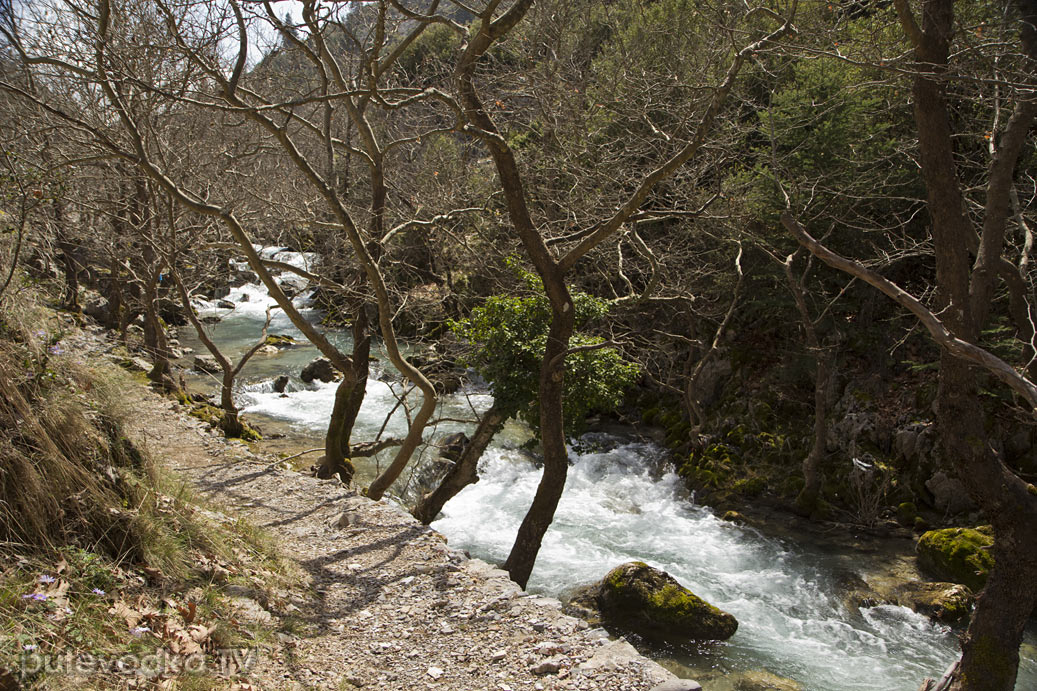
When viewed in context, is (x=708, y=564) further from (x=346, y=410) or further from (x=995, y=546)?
(x=346, y=410)

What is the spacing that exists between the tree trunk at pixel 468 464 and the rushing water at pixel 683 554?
1.07 m

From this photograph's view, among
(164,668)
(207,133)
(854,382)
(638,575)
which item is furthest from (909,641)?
(207,133)

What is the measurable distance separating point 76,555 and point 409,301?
6.42 m

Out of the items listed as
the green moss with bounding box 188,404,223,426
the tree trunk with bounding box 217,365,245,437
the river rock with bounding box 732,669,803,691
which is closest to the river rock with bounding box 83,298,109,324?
the green moss with bounding box 188,404,223,426

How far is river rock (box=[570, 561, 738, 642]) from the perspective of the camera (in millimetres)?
8211

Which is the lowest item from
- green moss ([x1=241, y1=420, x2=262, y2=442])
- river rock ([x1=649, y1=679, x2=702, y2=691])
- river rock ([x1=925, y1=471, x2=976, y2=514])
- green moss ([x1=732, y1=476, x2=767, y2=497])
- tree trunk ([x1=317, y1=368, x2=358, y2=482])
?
green moss ([x1=241, y1=420, x2=262, y2=442])

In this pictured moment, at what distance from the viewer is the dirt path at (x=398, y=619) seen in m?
4.50

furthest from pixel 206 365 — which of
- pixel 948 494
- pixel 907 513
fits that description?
pixel 948 494

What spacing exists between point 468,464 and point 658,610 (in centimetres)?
293

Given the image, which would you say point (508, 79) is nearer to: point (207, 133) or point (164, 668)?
point (207, 133)

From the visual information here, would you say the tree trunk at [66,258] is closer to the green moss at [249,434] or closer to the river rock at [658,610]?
the green moss at [249,434]

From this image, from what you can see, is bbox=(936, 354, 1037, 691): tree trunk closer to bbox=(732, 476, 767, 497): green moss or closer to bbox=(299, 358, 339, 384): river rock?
bbox=(732, 476, 767, 497): green moss

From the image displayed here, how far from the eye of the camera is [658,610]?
8258 millimetres

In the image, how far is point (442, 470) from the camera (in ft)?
40.5
